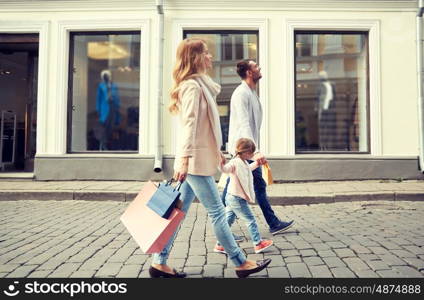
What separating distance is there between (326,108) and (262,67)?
2.78 m

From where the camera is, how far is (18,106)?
40.1ft

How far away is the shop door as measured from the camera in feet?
36.4

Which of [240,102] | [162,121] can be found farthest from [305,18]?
[240,102]

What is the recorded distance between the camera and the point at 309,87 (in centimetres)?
1066

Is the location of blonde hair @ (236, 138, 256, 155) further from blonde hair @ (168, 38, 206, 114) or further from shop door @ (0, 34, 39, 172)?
shop door @ (0, 34, 39, 172)

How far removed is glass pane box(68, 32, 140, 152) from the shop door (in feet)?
4.67

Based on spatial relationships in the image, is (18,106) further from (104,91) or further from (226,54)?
(226,54)

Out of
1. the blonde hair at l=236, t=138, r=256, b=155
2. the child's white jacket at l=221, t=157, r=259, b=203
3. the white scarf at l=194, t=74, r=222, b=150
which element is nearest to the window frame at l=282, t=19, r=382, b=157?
the child's white jacket at l=221, t=157, r=259, b=203

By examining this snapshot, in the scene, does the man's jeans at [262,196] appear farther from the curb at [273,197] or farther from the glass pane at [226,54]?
the glass pane at [226,54]

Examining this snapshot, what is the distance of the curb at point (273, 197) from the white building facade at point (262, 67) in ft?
5.29

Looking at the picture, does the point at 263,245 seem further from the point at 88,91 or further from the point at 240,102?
the point at 88,91

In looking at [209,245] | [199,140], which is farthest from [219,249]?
[199,140]

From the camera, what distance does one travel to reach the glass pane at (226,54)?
31.9 ft

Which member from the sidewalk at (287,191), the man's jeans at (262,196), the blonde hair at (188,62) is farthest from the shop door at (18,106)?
the blonde hair at (188,62)
